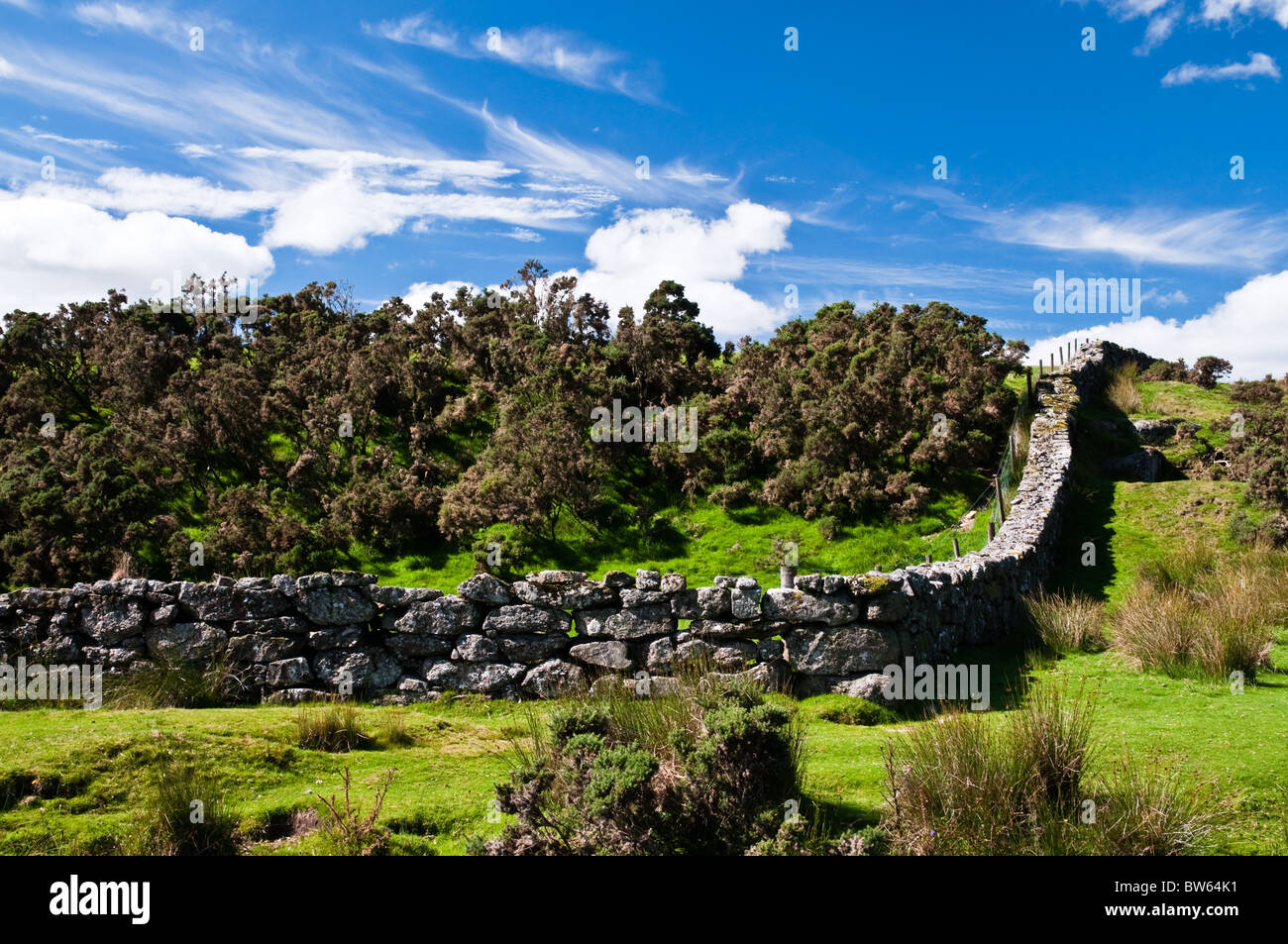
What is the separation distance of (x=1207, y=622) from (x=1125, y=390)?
25.0m

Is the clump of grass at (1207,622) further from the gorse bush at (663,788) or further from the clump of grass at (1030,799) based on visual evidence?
the gorse bush at (663,788)

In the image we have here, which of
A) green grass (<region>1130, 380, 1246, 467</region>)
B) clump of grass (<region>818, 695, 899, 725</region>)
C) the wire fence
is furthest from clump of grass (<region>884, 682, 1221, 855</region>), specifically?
green grass (<region>1130, 380, 1246, 467</region>)

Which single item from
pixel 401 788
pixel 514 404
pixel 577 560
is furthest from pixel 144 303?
pixel 401 788

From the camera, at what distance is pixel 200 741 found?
24.0 ft

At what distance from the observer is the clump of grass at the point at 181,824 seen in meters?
5.65

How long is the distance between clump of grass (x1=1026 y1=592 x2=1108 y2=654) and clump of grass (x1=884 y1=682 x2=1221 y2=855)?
21.0ft

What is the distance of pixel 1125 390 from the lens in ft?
104

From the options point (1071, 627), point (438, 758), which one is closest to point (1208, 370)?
point (1071, 627)

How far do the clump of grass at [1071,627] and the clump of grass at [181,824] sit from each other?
431 inches

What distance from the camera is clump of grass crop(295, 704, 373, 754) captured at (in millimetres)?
7777

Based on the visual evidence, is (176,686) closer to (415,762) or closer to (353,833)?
(415,762)

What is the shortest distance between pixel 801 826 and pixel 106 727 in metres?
6.57

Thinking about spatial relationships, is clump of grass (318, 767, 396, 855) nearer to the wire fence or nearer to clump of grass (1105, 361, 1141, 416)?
the wire fence

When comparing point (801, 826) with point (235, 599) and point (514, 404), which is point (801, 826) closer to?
point (235, 599)
